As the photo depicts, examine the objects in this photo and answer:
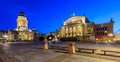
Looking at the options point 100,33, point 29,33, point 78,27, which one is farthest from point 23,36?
point 100,33

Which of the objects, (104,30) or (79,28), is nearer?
(104,30)

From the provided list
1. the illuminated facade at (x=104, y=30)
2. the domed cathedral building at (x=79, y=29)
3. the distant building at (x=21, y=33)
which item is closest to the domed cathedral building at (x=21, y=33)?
the distant building at (x=21, y=33)

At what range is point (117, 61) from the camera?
1443 centimetres

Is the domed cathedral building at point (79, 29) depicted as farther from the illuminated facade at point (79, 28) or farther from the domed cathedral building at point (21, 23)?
the domed cathedral building at point (21, 23)

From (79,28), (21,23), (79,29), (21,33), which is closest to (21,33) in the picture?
(21,33)

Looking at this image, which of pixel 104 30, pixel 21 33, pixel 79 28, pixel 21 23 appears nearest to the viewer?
pixel 104 30

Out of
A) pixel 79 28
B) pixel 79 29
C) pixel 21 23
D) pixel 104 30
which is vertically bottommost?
pixel 104 30

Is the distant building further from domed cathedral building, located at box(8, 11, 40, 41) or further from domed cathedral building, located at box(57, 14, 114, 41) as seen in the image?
domed cathedral building, located at box(57, 14, 114, 41)

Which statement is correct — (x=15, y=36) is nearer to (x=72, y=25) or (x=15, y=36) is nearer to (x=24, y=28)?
(x=24, y=28)

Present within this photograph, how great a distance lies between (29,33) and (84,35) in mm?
79754

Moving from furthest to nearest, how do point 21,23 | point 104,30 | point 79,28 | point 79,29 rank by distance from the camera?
point 21,23, point 79,28, point 79,29, point 104,30

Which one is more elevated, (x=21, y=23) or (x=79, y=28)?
(x=21, y=23)

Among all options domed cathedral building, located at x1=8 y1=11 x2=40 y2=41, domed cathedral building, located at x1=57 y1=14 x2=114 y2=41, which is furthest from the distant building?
domed cathedral building, located at x1=57 y1=14 x2=114 y2=41

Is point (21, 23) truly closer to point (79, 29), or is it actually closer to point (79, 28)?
point (79, 28)
